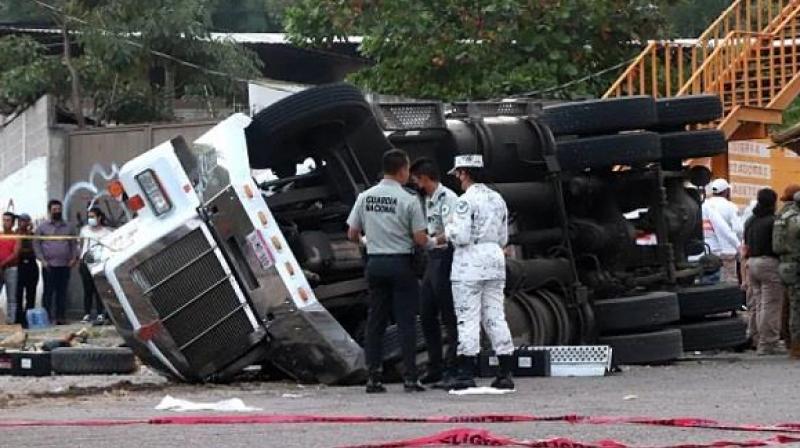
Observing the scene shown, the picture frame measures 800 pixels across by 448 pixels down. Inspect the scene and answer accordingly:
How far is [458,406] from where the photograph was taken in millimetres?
12203

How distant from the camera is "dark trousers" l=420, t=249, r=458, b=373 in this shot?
13.8 metres

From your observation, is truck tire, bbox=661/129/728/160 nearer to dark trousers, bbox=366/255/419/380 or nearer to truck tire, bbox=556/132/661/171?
truck tire, bbox=556/132/661/171

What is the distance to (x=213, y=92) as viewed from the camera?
30516mm

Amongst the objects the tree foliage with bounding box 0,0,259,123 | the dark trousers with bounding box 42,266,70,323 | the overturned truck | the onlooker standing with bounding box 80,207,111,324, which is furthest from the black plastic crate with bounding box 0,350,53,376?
the tree foliage with bounding box 0,0,259,123

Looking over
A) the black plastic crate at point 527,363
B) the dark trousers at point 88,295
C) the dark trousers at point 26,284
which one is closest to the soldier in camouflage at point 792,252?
the black plastic crate at point 527,363

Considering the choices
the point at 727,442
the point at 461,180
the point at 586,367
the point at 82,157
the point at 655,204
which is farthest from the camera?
the point at 82,157

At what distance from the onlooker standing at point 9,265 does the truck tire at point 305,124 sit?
36.8 feet

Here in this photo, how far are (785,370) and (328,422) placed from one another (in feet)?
19.9

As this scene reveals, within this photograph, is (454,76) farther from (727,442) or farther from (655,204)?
(727,442)

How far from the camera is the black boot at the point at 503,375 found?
531 inches

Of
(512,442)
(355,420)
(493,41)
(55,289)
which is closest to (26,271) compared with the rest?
(55,289)

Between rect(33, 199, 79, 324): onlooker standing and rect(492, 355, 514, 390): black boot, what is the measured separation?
12699 millimetres

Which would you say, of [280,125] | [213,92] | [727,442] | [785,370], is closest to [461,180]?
[280,125]

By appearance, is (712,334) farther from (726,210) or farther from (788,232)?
(726,210)
